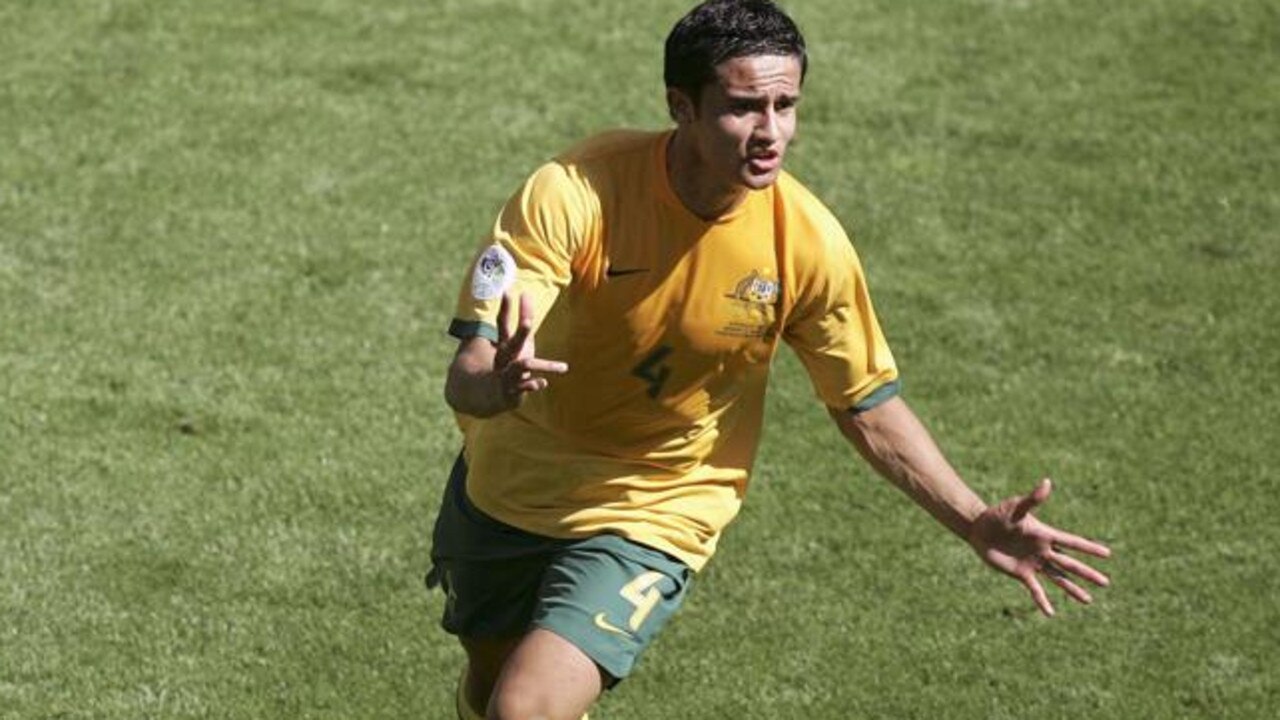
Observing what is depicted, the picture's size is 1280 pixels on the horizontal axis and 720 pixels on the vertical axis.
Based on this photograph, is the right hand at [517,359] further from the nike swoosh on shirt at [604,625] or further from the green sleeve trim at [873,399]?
the green sleeve trim at [873,399]

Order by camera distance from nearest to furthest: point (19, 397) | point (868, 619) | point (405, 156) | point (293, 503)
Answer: point (868, 619) → point (293, 503) → point (19, 397) → point (405, 156)

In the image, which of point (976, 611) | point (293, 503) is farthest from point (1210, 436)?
point (293, 503)

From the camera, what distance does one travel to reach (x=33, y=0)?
13195mm

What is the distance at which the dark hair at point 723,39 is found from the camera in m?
6.47

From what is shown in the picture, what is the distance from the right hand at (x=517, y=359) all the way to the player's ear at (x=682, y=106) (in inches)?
36.6

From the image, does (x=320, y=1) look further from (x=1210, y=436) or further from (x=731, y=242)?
(x=731, y=242)

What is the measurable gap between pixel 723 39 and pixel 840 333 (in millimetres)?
907

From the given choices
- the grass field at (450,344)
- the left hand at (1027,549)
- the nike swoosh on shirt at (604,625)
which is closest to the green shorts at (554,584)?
the nike swoosh on shirt at (604,625)

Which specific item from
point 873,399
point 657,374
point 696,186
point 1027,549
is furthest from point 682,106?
point 1027,549

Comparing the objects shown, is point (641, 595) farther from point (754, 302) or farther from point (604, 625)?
point (754, 302)

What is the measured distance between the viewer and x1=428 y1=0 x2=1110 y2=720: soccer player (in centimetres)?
647

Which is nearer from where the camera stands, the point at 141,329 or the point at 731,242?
the point at 731,242

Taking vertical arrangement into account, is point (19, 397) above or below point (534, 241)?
below

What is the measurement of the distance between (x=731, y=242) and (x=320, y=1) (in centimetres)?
704
